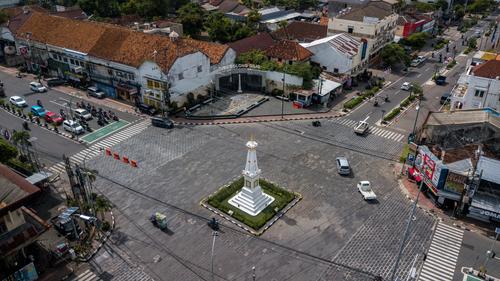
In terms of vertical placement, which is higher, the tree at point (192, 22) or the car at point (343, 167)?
the tree at point (192, 22)

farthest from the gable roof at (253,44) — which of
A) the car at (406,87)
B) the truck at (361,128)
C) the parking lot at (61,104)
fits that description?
the truck at (361,128)

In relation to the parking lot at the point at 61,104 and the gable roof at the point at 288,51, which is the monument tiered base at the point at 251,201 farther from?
the gable roof at the point at 288,51

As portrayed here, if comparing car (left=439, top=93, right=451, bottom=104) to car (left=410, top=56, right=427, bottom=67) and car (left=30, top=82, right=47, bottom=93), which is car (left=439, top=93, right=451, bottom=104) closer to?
car (left=410, top=56, right=427, bottom=67)

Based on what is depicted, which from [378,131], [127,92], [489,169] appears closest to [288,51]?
[378,131]

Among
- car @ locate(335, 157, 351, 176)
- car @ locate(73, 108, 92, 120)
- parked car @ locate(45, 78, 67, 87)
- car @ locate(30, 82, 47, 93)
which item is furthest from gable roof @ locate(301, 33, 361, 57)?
car @ locate(30, 82, 47, 93)

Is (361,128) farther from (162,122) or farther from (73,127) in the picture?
(73,127)

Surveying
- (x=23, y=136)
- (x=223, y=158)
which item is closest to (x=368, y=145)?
(x=223, y=158)

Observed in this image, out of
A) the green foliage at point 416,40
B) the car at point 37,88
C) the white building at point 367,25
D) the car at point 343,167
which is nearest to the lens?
the car at point 343,167
